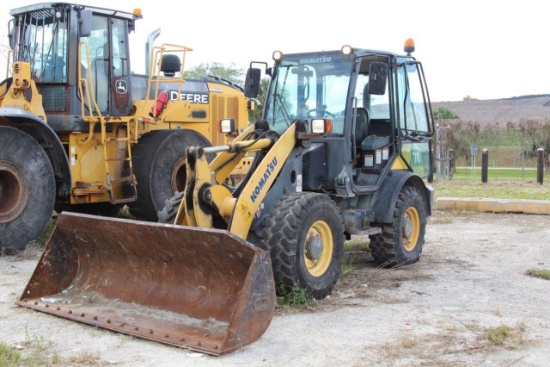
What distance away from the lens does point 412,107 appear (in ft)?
30.1

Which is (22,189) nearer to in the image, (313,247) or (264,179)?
(264,179)

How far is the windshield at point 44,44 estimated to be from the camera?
9859 millimetres

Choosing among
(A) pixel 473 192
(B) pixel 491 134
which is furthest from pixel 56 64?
(B) pixel 491 134

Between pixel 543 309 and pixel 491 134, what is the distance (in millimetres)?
22754

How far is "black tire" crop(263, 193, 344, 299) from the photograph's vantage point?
659 cm

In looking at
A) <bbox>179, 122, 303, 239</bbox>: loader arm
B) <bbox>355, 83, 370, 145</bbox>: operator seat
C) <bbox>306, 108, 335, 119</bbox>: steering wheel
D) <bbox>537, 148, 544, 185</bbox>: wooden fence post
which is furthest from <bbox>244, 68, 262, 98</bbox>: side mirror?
<bbox>537, 148, 544, 185</bbox>: wooden fence post

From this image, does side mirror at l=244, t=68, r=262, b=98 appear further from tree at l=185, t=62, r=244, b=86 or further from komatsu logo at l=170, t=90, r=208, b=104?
tree at l=185, t=62, r=244, b=86

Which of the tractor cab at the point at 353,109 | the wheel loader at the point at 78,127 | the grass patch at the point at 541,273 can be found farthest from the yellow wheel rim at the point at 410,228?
the wheel loader at the point at 78,127

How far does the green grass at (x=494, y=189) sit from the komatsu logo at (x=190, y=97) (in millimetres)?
5941

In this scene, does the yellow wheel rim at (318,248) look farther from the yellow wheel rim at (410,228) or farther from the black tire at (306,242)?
the yellow wheel rim at (410,228)

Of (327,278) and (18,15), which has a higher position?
(18,15)

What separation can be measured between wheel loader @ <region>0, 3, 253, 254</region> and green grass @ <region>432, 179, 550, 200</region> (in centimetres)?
740

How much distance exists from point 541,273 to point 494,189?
10.3 m

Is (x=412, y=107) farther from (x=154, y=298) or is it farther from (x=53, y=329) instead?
(x=53, y=329)
